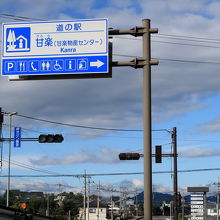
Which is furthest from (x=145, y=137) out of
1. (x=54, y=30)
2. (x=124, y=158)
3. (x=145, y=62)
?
(x=124, y=158)

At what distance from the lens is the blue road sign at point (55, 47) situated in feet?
43.0

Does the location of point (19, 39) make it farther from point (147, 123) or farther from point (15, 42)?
point (147, 123)

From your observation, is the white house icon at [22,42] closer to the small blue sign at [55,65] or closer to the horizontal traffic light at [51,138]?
the small blue sign at [55,65]

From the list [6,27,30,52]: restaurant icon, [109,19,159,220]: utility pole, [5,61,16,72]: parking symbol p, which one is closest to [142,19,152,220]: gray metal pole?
[109,19,159,220]: utility pole

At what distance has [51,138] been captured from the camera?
29.5 metres

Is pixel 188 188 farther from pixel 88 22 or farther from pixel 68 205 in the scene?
pixel 88 22

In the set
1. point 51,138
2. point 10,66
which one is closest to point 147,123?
point 10,66

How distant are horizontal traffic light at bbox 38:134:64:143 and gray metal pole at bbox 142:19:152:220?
17.0 meters

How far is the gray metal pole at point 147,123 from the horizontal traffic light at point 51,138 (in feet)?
55.9

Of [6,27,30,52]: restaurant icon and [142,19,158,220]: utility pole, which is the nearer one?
[142,19,158,220]: utility pole

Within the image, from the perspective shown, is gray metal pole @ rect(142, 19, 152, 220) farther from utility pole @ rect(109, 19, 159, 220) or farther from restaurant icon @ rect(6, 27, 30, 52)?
restaurant icon @ rect(6, 27, 30, 52)

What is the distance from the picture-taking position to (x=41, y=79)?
13.4 m

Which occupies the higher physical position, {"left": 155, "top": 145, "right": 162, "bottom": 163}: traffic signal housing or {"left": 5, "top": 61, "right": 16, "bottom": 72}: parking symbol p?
{"left": 5, "top": 61, "right": 16, "bottom": 72}: parking symbol p

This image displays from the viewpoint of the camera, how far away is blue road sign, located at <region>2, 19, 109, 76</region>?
13.1 meters
